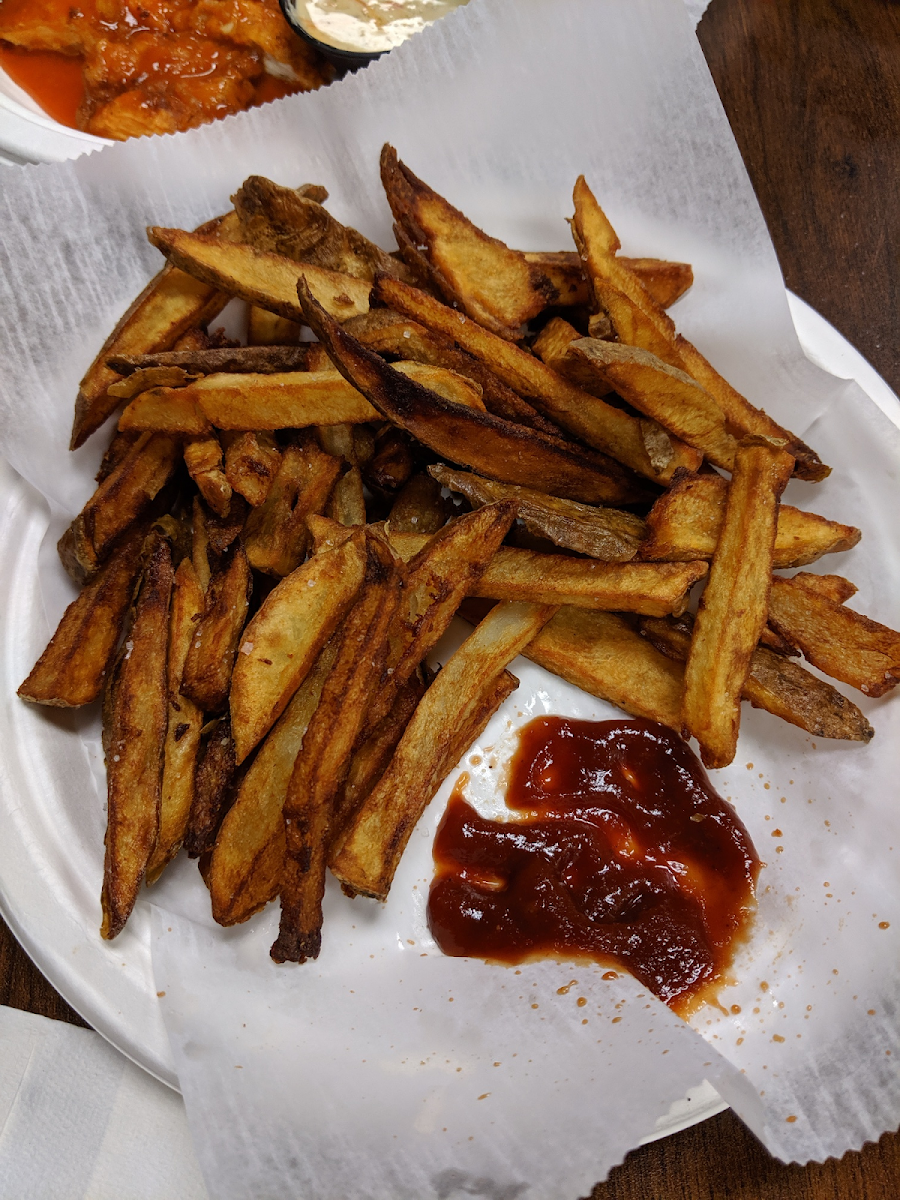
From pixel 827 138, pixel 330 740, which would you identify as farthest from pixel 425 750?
pixel 827 138

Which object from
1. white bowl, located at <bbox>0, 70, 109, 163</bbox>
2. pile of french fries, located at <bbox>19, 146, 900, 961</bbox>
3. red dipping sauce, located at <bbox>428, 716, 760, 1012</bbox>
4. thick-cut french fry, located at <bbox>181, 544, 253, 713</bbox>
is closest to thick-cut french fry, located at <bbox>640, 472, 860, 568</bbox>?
pile of french fries, located at <bbox>19, 146, 900, 961</bbox>

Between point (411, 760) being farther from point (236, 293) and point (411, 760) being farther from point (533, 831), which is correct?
point (236, 293)

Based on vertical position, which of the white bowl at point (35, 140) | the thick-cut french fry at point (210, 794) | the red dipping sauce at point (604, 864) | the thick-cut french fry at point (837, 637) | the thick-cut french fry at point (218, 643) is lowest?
the red dipping sauce at point (604, 864)

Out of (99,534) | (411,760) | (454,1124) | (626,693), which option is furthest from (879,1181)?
(99,534)

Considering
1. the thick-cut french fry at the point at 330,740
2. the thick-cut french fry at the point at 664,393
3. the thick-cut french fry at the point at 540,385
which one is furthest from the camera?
the thick-cut french fry at the point at 540,385

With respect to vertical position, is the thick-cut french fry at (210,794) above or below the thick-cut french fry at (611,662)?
above

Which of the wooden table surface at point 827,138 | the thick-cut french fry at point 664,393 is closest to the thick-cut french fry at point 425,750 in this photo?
the thick-cut french fry at point 664,393

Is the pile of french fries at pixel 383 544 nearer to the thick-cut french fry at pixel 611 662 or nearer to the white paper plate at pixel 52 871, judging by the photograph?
the thick-cut french fry at pixel 611 662
